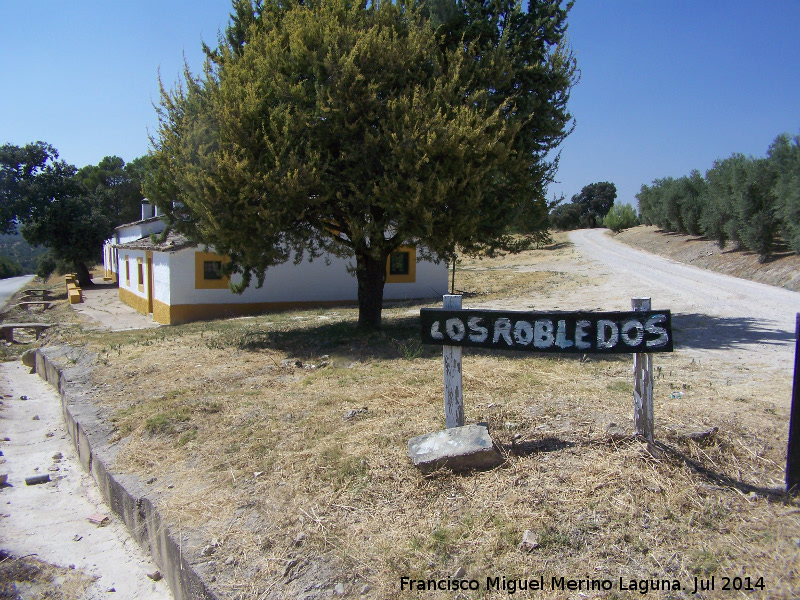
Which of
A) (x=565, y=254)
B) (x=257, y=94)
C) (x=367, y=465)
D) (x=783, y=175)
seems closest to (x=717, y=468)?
(x=367, y=465)

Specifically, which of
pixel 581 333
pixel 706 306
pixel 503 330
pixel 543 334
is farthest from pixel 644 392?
pixel 706 306

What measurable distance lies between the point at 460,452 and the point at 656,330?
1774 mm

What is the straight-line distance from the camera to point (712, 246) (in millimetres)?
30719

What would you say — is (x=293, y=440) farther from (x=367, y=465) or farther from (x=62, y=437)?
(x=62, y=437)

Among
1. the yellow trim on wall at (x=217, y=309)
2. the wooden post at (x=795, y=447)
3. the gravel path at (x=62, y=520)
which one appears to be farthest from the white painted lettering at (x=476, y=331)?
the yellow trim on wall at (x=217, y=309)

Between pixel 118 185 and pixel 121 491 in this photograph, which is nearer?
pixel 121 491

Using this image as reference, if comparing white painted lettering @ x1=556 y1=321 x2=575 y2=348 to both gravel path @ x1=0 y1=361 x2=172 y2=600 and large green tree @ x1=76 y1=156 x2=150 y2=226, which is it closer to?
gravel path @ x1=0 y1=361 x2=172 y2=600

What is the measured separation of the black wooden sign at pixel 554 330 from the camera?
4.48m

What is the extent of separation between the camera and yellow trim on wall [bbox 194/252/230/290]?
18.7 m

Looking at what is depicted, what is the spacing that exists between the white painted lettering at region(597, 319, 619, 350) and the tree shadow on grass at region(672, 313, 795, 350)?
568 cm

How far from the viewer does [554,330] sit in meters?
4.68

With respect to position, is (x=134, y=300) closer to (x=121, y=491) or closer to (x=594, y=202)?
(x=121, y=491)

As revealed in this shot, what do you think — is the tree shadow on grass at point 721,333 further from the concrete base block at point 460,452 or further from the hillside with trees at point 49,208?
the hillside with trees at point 49,208

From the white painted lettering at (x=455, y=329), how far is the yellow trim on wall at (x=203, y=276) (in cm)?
1496
